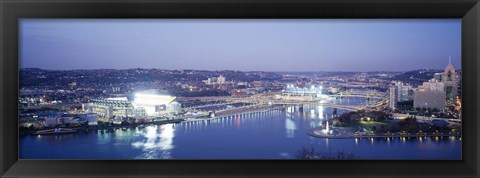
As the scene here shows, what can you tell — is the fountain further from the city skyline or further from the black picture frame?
the city skyline

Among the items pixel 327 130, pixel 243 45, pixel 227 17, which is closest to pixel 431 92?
pixel 327 130

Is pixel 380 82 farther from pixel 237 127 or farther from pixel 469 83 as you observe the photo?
pixel 237 127

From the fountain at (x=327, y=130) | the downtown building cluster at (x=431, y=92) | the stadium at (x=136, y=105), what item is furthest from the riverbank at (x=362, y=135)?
the stadium at (x=136, y=105)

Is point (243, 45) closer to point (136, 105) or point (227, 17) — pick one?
point (227, 17)

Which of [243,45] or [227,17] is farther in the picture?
[243,45]

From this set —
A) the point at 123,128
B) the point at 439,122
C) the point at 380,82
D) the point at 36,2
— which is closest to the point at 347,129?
the point at 380,82

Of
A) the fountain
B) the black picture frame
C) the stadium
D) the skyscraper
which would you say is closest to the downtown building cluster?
the skyscraper
